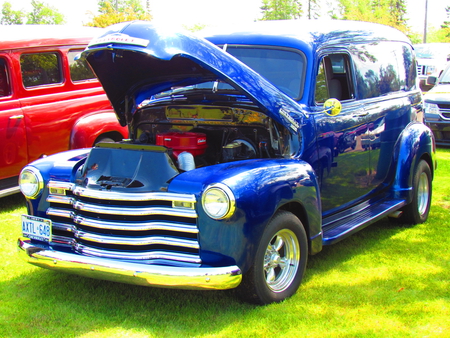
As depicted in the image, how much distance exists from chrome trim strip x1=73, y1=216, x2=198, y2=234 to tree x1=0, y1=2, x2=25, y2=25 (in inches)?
1966

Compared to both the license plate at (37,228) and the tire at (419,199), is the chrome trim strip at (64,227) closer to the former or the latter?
the license plate at (37,228)

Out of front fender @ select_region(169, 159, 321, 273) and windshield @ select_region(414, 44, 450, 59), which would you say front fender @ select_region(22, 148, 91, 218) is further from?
windshield @ select_region(414, 44, 450, 59)

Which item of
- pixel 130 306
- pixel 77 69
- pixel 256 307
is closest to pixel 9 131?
pixel 77 69

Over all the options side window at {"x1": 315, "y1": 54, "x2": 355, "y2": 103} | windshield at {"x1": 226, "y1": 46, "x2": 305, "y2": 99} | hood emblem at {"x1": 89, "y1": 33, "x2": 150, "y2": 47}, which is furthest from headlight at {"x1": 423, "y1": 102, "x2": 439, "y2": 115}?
hood emblem at {"x1": 89, "y1": 33, "x2": 150, "y2": 47}

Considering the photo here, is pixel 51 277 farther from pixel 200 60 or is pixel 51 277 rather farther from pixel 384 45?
pixel 384 45

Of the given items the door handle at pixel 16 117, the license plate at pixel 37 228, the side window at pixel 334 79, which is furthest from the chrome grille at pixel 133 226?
the door handle at pixel 16 117

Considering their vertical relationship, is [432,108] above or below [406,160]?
below

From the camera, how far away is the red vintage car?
6402 mm

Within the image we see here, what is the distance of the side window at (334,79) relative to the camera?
458 centimetres

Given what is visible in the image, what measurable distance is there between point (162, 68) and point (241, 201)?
165 cm

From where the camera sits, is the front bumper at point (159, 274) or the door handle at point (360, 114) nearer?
the front bumper at point (159, 274)

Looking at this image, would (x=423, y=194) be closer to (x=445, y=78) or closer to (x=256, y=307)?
(x=256, y=307)

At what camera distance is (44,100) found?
22.2ft

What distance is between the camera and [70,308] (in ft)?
12.3
